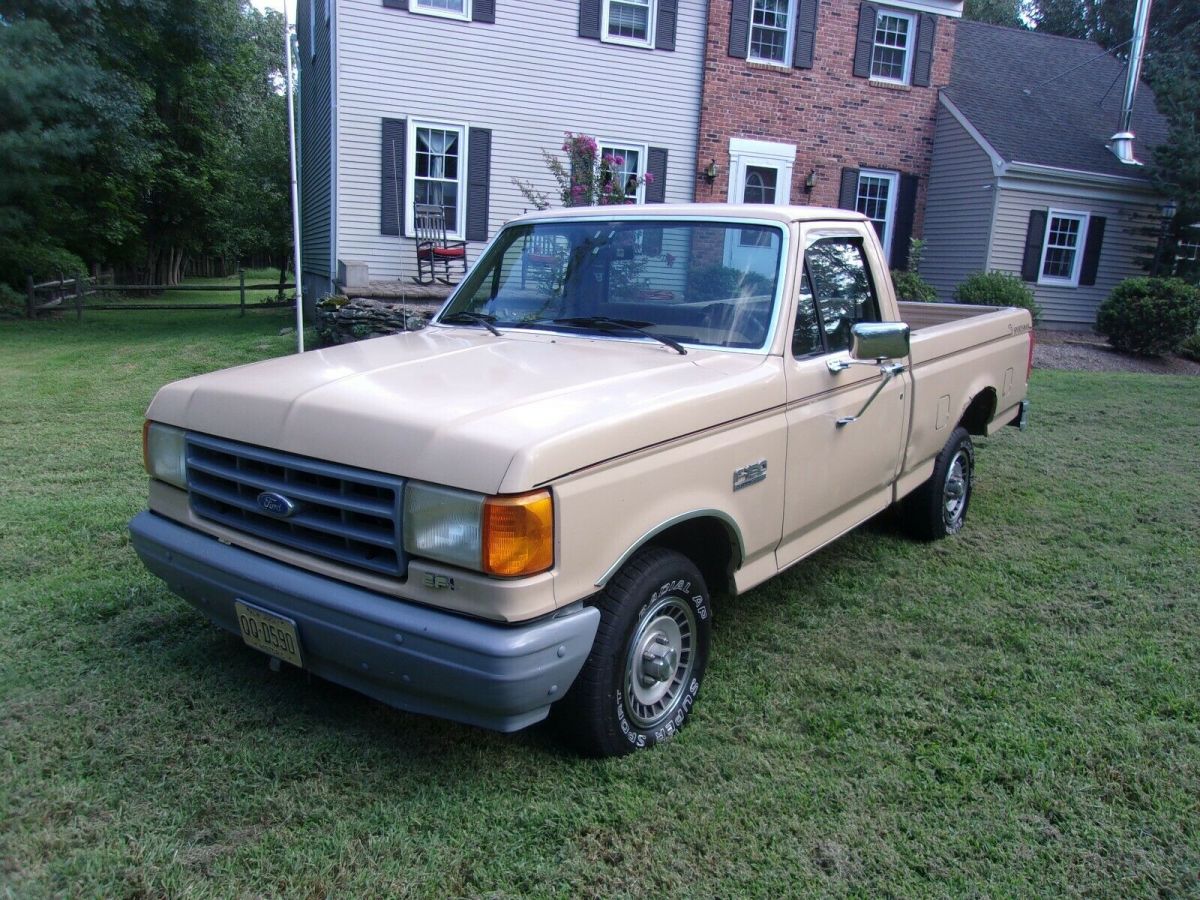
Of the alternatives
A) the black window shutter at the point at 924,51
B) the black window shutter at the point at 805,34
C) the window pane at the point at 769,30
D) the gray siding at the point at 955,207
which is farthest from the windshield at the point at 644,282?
the black window shutter at the point at 924,51

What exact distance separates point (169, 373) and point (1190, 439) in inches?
429

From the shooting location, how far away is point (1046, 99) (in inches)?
794

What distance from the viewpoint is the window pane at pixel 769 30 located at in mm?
16375

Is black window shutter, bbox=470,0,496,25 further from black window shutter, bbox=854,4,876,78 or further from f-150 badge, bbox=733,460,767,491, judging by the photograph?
f-150 badge, bbox=733,460,767,491

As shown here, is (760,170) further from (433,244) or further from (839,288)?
(839,288)

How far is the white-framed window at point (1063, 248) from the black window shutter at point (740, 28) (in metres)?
7.30

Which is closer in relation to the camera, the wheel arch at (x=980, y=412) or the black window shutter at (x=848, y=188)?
the wheel arch at (x=980, y=412)

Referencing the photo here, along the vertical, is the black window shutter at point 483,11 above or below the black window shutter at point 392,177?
above

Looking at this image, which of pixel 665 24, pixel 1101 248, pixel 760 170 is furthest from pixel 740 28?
pixel 1101 248

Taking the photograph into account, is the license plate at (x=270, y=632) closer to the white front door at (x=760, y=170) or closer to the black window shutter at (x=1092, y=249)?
the white front door at (x=760, y=170)

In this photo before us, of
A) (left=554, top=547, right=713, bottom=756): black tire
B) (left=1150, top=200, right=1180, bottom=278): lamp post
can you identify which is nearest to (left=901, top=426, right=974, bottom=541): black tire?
(left=554, top=547, right=713, bottom=756): black tire

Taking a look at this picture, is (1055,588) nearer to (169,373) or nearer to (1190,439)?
(1190,439)

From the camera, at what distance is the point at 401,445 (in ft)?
8.54

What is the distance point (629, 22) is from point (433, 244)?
219 inches
